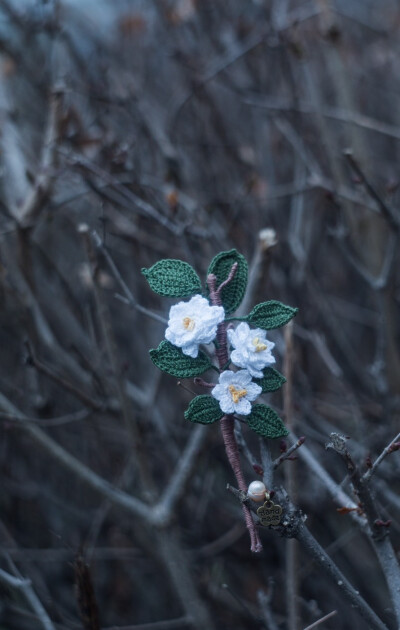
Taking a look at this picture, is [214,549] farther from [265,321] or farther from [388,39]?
[388,39]

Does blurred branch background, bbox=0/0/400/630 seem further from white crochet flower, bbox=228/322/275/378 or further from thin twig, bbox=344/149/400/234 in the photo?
white crochet flower, bbox=228/322/275/378

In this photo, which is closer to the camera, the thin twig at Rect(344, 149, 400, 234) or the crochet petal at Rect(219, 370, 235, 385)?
the crochet petal at Rect(219, 370, 235, 385)

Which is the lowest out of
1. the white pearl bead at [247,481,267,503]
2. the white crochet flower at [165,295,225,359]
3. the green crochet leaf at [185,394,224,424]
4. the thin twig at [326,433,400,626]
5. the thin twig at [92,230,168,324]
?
the thin twig at [326,433,400,626]

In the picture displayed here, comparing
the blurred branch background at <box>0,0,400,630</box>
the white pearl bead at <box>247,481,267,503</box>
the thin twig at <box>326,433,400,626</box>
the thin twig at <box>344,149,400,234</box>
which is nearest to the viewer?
the white pearl bead at <box>247,481,267,503</box>

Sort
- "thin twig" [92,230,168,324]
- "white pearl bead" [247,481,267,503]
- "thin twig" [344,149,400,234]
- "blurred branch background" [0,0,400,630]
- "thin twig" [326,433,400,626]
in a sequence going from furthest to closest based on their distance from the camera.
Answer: "blurred branch background" [0,0,400,630]
"thin twig" [344,149,400,234]
"thin twig" [92,230,168,324]
"thin twig" [326,433,400,626]
"white pearl bead" [247,481,267,503]

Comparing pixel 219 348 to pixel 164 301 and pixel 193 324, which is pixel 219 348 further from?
pixel 164 301

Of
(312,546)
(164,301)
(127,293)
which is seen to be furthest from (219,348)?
(164,301)

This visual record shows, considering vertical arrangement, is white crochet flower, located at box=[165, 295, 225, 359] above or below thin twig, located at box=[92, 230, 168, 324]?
below

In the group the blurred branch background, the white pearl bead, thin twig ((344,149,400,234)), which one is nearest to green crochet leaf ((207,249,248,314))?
the white pearl bead
